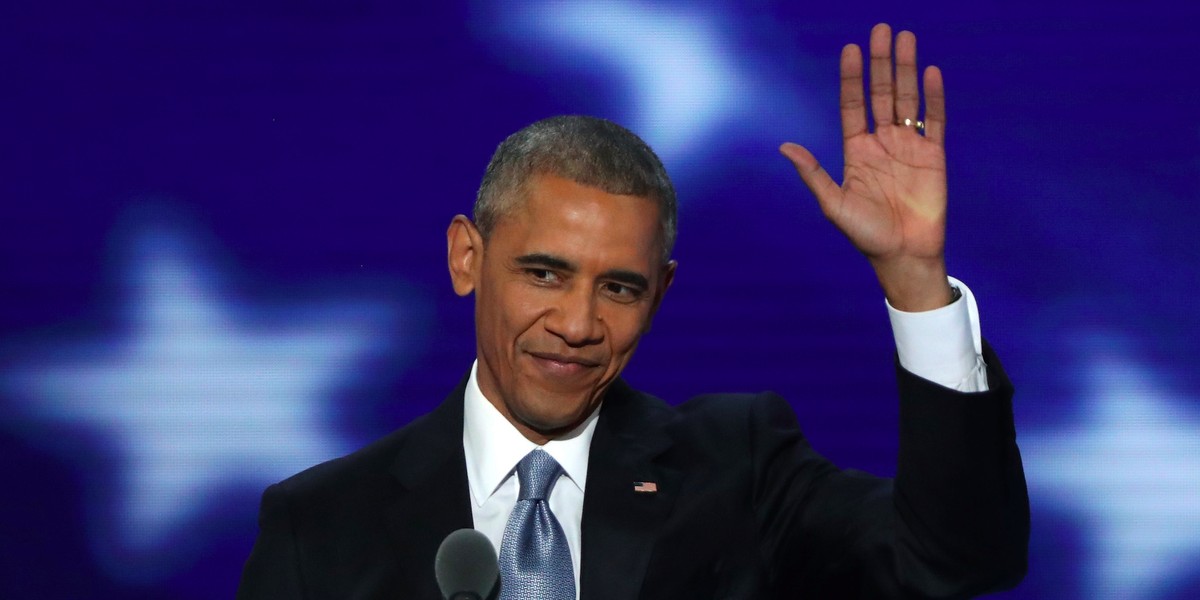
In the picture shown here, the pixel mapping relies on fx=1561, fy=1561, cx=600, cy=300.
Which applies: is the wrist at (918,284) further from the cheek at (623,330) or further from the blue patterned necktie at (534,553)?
the blue patterned necktie at (534,553)

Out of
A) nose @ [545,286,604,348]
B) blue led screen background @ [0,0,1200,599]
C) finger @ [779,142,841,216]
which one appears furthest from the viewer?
blue led screen background @ [0,0,1200,599]

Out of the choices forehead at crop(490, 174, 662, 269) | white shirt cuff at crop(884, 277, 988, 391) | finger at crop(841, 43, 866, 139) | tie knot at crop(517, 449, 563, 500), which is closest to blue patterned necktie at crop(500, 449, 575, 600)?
tie knot at crop(517, 449, 563, 500)

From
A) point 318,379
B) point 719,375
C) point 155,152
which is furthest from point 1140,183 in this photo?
point 155,152

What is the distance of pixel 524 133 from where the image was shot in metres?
2.40

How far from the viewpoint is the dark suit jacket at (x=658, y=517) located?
87.7 inches

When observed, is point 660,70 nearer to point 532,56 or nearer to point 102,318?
point 532,56

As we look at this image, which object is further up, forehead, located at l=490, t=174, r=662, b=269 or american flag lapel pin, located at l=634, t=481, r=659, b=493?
forehead, located at l=490, t=174, r=662, b=269

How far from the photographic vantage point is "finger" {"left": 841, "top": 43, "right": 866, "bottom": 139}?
210 cm

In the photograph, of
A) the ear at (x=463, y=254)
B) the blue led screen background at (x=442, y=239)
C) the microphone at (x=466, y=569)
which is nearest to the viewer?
the microphone at (x=466, y=569)

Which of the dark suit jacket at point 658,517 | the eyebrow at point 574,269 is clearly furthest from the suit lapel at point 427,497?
the eyebrow at point 574,269

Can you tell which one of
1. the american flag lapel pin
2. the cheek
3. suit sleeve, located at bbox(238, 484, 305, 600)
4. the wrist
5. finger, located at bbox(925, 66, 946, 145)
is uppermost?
finger, located at bbox(925, 66, 946, 145)

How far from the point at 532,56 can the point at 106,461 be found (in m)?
1.17

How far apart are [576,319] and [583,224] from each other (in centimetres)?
14

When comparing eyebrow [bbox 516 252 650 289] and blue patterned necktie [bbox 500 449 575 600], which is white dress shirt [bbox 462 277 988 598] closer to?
blue patterned necktie [bbox 500 449 575 600]
